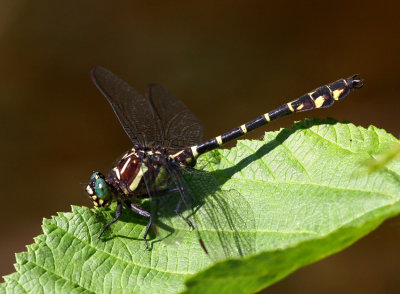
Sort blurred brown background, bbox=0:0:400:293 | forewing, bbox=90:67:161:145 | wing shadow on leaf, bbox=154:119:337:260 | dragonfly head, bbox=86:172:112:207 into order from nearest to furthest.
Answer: wing shadow on leaf, bbox=154:119:337:260
dragonfly head, bbox=86:172:112:207
forewing, bbox=90:67:161:145
blurred brown background, bbox=0:0:400:293

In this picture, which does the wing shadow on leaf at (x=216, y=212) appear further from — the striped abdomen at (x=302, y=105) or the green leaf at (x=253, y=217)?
the striped abdomen at (x=302, y=105)

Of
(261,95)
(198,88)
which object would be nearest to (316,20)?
(261,95)

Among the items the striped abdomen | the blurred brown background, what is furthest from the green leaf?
the blurred brown background

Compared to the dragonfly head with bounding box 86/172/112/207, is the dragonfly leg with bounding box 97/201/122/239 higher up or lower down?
lower down

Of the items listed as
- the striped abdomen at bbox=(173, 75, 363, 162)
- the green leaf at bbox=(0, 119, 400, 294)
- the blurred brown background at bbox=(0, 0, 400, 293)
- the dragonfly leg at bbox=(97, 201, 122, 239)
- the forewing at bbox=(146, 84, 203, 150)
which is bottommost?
the green leaf at bbox=(0, 119, 400, 294)

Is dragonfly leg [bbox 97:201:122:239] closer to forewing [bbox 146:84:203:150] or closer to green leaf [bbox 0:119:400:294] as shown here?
green leaf [bbox 0:119:400:294]

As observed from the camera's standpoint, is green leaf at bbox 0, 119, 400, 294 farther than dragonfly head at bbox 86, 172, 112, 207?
No

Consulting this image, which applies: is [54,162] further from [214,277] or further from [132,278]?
[214,277]

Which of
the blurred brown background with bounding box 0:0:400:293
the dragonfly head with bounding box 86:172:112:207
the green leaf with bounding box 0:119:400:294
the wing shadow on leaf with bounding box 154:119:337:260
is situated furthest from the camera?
the blurred brown background with bounding box 0:0:400:293
